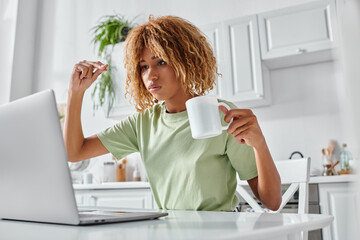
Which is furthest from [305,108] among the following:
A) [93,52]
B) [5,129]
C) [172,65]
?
[5,129]

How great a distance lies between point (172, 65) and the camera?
115cm

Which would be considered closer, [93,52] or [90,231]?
[90,231]

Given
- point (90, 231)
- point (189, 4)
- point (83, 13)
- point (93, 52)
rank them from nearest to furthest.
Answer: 1. point (90, 231)
2. point (189, 4)
3. point (93, 52)
4. point (83, 13)

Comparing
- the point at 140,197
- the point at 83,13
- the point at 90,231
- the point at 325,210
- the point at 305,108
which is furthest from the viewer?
the point at 83,13

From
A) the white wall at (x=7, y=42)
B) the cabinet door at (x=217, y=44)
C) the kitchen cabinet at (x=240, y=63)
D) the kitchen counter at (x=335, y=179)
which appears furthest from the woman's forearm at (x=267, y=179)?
the white wall at (x=7, y=42)

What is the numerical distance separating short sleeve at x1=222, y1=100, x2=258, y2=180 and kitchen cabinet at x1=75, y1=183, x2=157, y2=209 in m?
1.45

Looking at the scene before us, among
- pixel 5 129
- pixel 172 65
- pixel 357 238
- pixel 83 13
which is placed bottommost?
pixel 357 238

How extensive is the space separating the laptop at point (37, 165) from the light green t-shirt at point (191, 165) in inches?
16.3

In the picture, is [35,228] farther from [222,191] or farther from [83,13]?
[83,13]

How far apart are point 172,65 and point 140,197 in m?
1.51

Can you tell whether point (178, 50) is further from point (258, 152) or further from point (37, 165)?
point (37, 165)

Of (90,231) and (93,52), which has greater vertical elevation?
(93,52)

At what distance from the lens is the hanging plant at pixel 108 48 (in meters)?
3.14

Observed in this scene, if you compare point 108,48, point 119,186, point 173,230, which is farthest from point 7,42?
point 173,230
